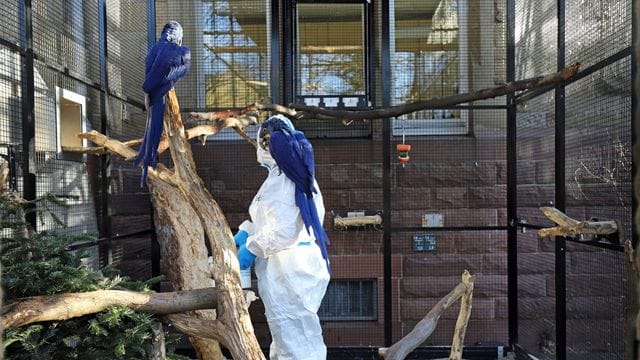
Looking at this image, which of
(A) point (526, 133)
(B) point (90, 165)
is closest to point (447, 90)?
(A) point (526, 133)

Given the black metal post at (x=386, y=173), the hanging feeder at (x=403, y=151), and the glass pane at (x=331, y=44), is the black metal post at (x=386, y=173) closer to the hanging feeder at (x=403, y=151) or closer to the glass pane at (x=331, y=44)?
the hanging feeder at (x=403, y=151)

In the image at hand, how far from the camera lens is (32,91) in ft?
9.20

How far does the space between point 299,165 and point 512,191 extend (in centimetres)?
252

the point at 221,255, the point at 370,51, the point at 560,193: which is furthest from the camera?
the point at 370,51

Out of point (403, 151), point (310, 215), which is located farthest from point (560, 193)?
point (310, 215)

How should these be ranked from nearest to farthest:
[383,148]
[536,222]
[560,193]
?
[560,193], [536,222], [383,148]

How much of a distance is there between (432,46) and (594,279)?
2653 mm

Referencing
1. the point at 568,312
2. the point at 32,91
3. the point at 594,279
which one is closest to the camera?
the point at 32,91

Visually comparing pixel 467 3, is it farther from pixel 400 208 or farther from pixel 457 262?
pixel 457 262

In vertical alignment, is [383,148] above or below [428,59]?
below

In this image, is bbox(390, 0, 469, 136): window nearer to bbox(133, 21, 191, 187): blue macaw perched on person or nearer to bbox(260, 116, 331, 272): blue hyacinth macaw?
bbox(260, 116, 331, 272): blue hyacinth macaw

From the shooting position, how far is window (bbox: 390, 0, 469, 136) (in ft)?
16.1

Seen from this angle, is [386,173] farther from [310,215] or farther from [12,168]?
[12,168]

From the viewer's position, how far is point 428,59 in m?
4.93
